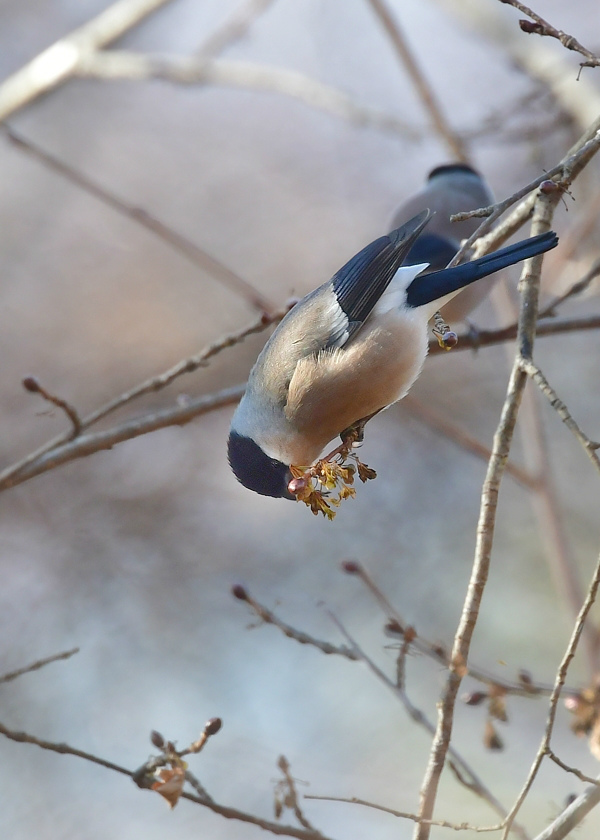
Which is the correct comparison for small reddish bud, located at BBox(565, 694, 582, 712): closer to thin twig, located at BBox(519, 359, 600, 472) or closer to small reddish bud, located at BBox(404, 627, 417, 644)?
small reddish bud, located at BBox(404, 627, 417, 644)

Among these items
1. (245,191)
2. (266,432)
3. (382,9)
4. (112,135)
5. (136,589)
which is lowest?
(266,432)

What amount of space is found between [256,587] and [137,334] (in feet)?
5.14

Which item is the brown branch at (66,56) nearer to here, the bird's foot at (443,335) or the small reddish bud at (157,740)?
the bird's foot at (443,335)

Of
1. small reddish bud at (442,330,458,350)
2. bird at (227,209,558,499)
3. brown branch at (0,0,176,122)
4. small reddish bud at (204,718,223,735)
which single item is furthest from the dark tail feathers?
brown branch at (0,0,176,122)

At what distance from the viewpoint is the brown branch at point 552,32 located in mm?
1537

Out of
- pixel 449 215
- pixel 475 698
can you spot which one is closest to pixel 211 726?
A: pixel 475 698

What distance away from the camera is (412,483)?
17.1 feet

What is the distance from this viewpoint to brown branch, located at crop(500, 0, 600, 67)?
1537 mm

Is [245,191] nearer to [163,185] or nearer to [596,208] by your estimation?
[163,185]

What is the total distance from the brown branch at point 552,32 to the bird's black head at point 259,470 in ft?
3.47

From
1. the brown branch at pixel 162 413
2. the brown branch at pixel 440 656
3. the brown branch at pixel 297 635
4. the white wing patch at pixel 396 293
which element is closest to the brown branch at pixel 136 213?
the brown branch at pixel 162 413

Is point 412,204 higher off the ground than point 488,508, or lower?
higher

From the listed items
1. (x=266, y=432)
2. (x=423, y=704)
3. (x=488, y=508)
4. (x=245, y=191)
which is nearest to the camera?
(x=488, y=508)

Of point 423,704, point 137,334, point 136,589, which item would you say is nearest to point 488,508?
point 423,704
